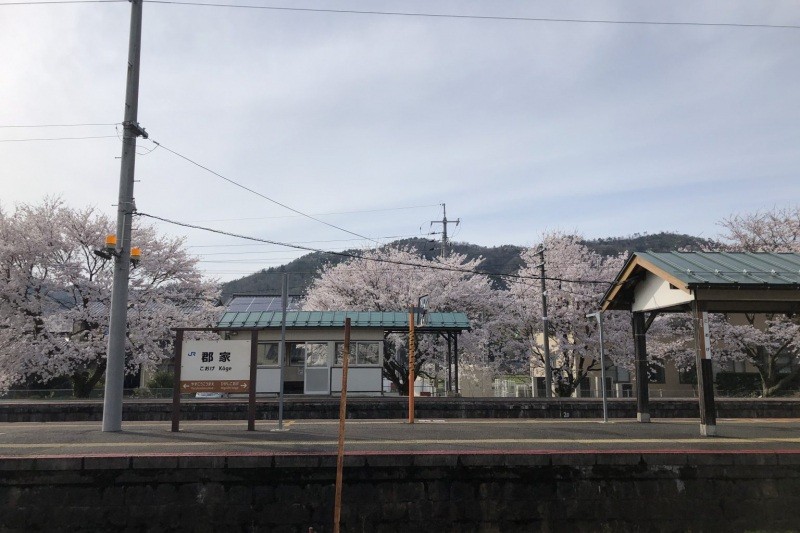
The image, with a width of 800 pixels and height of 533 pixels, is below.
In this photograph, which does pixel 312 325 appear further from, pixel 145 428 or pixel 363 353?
pixel 145 428

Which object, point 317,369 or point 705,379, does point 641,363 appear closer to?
point 705,379

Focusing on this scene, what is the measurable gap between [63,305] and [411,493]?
26.4 meters

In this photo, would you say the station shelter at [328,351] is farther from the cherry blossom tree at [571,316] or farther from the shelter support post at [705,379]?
the cherry blossom tree at [571,316]

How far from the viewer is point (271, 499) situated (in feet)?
25.5

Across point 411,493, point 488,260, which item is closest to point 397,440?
point 411,493

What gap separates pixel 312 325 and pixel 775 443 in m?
14.9

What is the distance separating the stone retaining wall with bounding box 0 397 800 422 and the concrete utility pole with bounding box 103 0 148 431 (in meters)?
5.15

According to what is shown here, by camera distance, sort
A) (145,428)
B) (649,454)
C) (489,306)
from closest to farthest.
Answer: (649,454) → (145,428) → (489,306)

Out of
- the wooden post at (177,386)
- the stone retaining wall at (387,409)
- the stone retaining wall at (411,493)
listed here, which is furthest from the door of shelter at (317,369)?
the stone retaining wall at (411,493)

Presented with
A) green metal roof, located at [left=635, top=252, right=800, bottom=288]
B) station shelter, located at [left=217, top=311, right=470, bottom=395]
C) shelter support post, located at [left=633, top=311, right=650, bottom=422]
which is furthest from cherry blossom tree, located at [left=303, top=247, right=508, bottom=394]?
green metal roof, located at [left=635, top=252, right=800, bottom=288]

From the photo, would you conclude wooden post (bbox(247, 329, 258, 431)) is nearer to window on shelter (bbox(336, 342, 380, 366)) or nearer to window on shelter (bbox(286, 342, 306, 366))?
window on shelter (bbox(336, 342, 380, 366))

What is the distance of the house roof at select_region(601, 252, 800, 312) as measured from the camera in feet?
36.1

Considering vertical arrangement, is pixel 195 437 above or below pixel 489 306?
below

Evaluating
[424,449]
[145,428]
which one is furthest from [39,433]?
[424,449]
